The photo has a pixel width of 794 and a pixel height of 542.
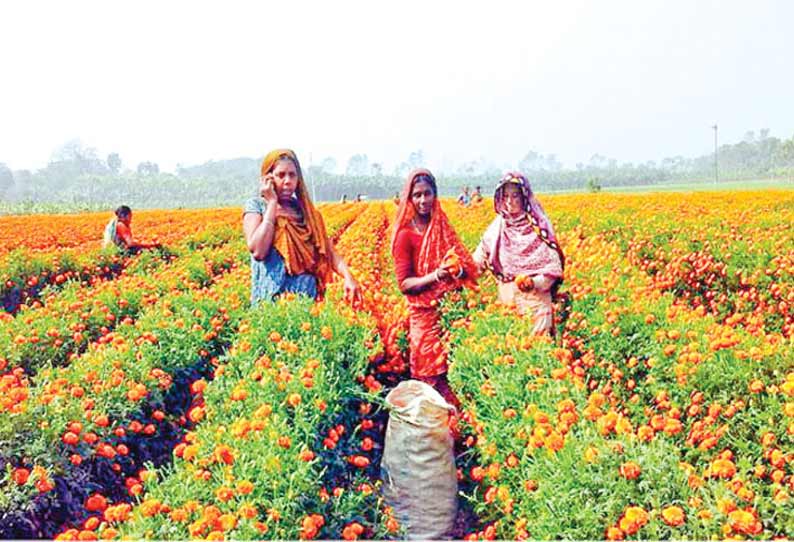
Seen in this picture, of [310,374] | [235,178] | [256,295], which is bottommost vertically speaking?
[310,374]

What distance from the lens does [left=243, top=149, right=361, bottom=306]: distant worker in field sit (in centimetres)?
346

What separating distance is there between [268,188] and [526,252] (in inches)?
60.4

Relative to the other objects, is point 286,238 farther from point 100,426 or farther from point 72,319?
point 72,319

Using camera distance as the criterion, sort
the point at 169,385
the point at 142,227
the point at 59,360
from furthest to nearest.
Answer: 1. the point at 142,227
2. the point at 59,360
3. the point at 169,385

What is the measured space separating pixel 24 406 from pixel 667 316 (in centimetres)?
332

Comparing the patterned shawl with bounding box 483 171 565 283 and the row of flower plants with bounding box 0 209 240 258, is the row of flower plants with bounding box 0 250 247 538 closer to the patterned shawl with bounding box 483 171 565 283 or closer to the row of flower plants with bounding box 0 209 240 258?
the patterned shawl with bounding box 483 171 565 283

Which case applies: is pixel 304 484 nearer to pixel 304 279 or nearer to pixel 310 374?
pixel 310 374

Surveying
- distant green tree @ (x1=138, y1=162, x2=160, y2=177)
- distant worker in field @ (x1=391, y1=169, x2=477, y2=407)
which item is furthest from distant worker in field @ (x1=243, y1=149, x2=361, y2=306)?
distant green tree @ (x1=138, y1=162, x2=160, y2=177)

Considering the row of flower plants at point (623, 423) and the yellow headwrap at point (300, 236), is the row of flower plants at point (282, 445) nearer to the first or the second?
the yellow headwrap at point (300, 236)

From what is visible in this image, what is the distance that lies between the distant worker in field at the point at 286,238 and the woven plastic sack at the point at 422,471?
0.94 m

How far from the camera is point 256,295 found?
150 inches

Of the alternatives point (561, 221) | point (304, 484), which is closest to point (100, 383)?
point (304, 484)

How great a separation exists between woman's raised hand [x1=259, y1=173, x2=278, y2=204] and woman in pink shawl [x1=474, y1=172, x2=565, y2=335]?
1323 millimetres

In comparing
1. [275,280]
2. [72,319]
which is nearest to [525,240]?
[275,280]
